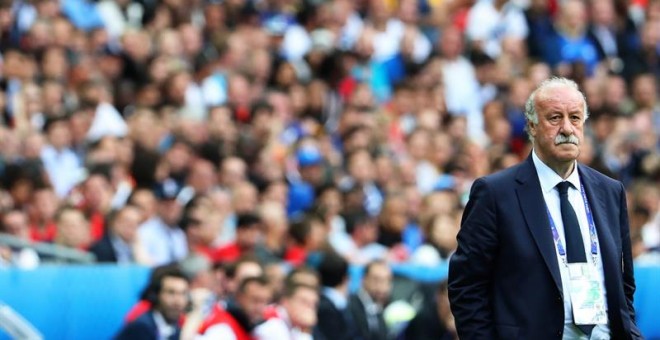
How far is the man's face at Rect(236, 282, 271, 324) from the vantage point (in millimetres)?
9398

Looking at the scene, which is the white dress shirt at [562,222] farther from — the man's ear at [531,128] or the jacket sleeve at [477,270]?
the jacket sleeve at [477,270]

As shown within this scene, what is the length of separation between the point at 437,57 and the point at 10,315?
8.18 metres

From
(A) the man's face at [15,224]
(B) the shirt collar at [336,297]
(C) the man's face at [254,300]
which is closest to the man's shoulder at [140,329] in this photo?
(C) the man's face at [254,300]

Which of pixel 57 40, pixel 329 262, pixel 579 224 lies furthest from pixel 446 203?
pixel 579 224

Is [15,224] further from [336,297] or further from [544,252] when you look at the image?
[544,252]

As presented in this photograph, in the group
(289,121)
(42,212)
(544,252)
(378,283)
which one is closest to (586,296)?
(544,252)

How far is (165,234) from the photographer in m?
11.9

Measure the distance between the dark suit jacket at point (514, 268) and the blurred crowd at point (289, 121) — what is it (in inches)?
152

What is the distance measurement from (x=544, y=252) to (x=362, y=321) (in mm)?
5204

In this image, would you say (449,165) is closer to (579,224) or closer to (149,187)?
(149,187)

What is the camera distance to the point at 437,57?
1656cm

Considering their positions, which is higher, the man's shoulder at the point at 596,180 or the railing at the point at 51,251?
the man's shoulder at the point at 596,180

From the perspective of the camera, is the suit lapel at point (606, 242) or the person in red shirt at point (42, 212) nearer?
the suit lapel at point (606, 242)

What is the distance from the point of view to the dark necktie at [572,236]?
18.5 ft
